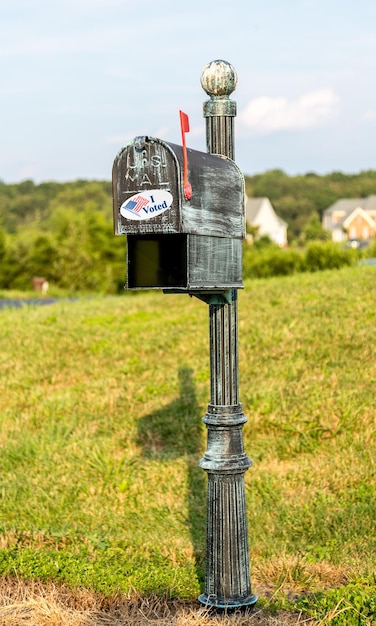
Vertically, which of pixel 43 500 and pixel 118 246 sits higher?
pixel 118 246

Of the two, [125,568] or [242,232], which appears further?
[125,568]

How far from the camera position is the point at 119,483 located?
7555 mm

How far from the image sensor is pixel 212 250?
438 centimetres

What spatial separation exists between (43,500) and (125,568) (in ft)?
6.57

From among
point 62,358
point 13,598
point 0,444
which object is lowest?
point 13,598

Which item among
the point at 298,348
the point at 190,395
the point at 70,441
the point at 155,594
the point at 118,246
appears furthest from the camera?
the point at 118,246

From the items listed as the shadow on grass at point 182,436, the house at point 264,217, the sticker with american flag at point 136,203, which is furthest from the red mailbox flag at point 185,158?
the house at point 264,217

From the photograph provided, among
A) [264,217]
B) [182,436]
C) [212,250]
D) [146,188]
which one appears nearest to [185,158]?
[146,188]

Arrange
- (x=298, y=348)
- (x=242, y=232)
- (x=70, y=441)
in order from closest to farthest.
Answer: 1. (x=242, y=232)
2. (x=70, y=441)
3. (x=298, y=348)

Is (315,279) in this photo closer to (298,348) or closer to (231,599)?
(298,348)

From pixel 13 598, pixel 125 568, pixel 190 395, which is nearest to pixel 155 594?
pixel 125 568

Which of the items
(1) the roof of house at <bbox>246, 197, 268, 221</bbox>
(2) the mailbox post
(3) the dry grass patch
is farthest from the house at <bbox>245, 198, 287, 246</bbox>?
(2) the mailbox post

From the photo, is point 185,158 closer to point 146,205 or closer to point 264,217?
point 146,205

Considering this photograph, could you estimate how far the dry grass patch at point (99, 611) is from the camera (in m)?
4.66
